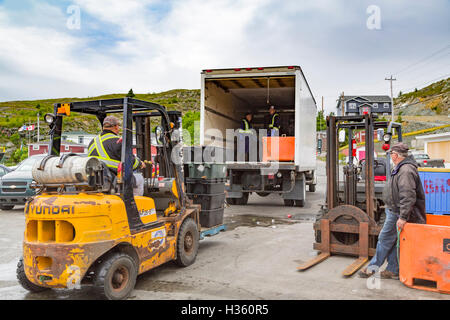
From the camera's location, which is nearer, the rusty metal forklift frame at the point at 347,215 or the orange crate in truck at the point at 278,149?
the rusty metal forklift frame at the point at 347,215

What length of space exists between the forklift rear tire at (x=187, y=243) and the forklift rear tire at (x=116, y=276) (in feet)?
3.70

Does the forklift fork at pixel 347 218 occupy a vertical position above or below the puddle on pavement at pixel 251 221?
above

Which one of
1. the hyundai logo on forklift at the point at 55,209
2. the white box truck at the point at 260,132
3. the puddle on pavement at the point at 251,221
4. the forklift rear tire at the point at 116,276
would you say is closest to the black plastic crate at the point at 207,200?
the puddle on pavement at the point at 251,221

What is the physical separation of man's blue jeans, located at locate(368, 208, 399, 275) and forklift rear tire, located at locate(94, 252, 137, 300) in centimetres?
302

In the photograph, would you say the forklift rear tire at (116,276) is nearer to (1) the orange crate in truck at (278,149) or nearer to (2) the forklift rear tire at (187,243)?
(2) the forklift rear tire at (187,243)

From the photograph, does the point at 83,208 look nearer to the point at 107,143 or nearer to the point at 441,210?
the point at 107,143

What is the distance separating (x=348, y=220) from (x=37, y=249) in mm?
4427

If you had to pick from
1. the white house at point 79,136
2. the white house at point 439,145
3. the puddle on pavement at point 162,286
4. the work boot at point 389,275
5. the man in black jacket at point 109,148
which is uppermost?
the white house at point 79,136

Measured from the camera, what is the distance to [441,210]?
830 cm

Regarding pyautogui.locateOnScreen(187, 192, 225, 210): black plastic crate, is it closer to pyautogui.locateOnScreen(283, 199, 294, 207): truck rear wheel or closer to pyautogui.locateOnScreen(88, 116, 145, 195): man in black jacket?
pyautogui.locateOnScreen(88, 116, 145, 195): man in black jacket

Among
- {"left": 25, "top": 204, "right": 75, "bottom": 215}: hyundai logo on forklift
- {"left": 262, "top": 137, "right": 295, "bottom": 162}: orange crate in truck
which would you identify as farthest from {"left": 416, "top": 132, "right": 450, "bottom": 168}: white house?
{"left": 25, "top": 204, "right": 75, "bottom": 215}: hyundai logo on forklift

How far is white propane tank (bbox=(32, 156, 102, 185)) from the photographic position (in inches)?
163

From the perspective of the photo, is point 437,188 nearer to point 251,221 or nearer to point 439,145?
point 251,221

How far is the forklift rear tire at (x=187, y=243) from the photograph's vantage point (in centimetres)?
562
